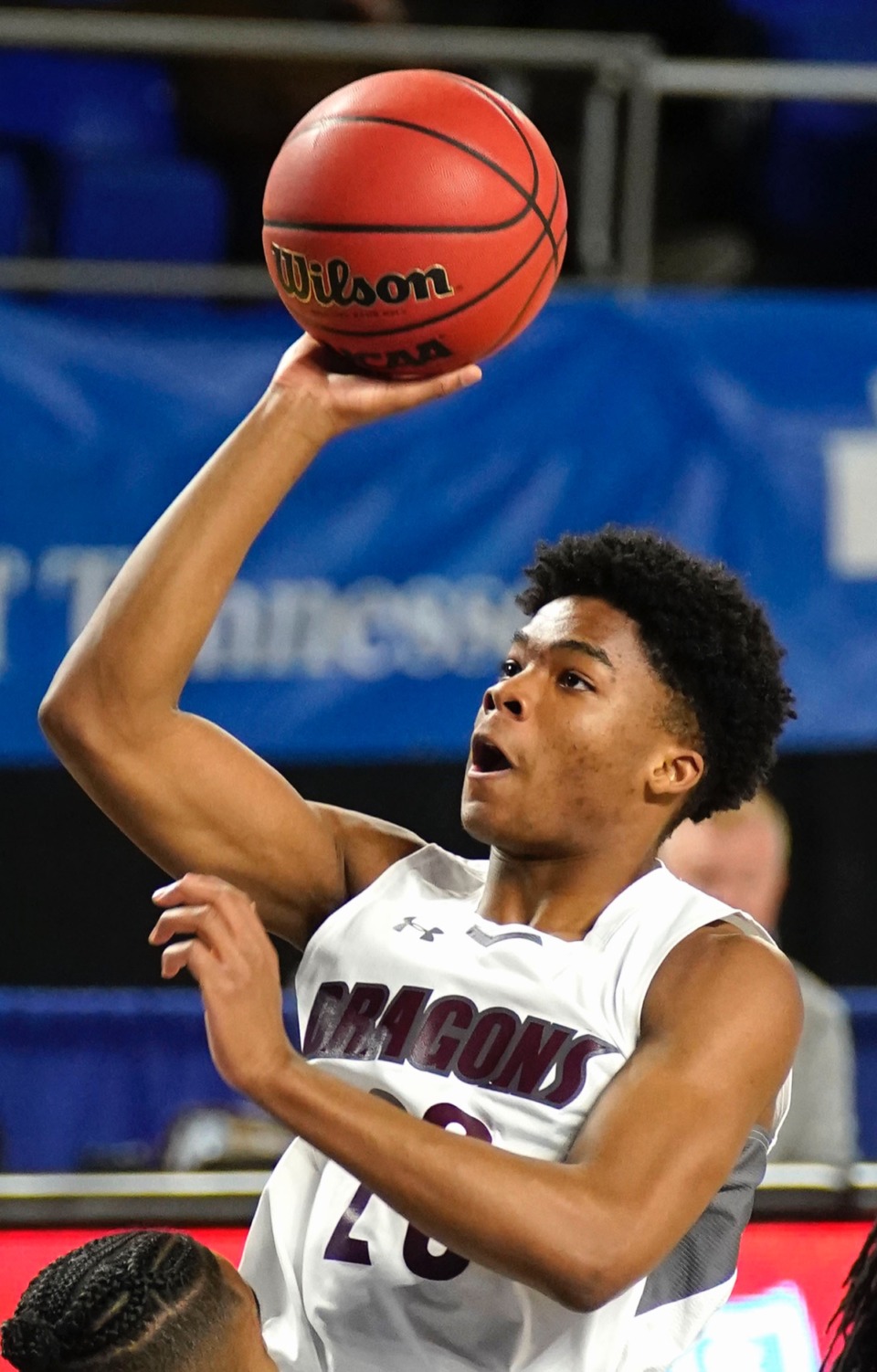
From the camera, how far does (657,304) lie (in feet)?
14.9

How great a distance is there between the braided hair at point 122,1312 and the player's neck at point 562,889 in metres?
0.58

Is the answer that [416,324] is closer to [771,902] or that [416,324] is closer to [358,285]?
[358,285]

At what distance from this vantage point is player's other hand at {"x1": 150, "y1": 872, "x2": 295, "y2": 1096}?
5.95 ft

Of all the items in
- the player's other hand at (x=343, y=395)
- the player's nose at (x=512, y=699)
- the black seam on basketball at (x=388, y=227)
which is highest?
the black seam on basketball at (x=388, y=227)

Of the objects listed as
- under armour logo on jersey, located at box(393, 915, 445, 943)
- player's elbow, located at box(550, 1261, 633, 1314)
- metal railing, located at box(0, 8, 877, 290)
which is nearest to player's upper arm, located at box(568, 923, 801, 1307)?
player's elbow, located at box(550, 1261, 633, 1314)

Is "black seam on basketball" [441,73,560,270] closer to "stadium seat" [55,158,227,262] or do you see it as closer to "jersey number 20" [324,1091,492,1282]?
"jersey number 20" [324,1091,492,1282]

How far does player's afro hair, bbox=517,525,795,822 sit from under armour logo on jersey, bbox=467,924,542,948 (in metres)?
0.27

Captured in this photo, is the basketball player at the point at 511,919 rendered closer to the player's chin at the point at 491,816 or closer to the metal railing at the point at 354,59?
the player's chin at the point at 491,816

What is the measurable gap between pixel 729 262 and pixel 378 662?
78.8 inches

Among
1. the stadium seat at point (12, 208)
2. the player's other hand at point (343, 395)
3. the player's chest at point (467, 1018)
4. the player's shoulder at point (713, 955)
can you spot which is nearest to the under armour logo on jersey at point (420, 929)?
the player's chest at point (467, 1018)

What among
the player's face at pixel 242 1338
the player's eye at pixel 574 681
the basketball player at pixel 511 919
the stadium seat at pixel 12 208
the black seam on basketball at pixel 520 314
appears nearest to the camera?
the player's face at pixel 242 1338


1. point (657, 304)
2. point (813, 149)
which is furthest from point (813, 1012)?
point (813, 149)

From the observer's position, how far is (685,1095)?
78.0 inches

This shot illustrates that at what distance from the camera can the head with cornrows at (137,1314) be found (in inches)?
73.0
